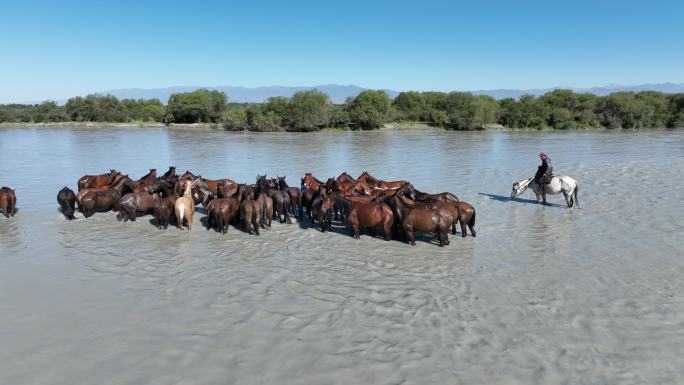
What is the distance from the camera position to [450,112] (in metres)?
73.0

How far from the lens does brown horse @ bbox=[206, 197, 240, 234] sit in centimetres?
998

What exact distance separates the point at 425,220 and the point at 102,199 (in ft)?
27.4

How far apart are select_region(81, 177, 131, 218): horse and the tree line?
53131 mm

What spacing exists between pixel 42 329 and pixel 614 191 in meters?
16.1

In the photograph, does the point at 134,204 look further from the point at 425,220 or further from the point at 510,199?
the point at 510,199

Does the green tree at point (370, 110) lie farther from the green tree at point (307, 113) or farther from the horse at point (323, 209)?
the horse at point (323, 209)

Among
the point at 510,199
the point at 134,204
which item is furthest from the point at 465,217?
the point at 134,204

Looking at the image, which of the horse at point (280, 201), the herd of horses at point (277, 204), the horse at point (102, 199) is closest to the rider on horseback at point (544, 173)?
the herd of horses at point (277, 204)

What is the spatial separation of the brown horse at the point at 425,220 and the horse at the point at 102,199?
7679 mm

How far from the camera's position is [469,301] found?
21.2ft

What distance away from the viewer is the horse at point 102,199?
37.4 feet

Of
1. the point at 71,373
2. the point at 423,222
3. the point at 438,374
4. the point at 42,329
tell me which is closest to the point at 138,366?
the point at 71,373

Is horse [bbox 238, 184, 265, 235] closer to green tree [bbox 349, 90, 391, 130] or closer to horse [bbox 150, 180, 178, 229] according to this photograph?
horse [bbox 150, 180, 178, 229]

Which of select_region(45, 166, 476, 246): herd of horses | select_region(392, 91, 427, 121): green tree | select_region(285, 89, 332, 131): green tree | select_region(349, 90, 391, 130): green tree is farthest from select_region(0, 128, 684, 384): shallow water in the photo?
select_region(392, 91, 427, 121): green tree
